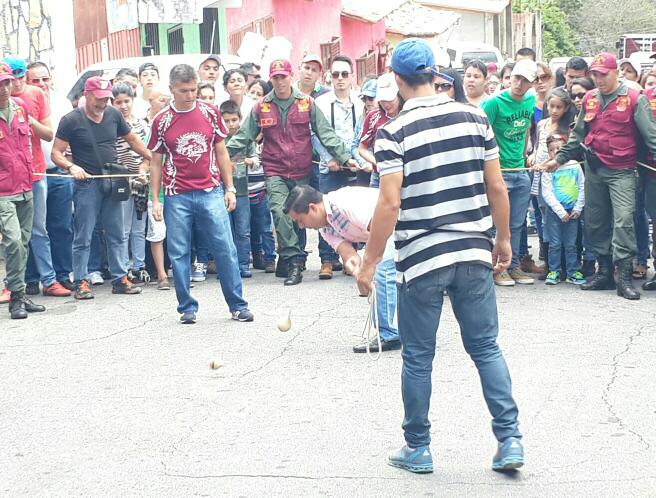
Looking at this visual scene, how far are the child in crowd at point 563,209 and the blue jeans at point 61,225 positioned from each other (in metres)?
4.39

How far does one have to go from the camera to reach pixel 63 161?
10.5m

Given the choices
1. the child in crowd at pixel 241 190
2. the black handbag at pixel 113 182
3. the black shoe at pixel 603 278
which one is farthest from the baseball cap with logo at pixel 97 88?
the black shoe at pixel 603 278

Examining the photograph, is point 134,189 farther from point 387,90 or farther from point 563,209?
point 563,209

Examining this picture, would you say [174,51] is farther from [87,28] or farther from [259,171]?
[259,171]

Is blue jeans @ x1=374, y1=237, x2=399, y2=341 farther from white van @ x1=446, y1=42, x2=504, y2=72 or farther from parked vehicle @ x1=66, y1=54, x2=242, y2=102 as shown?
white van @ x1=446, y1=42, x2=504, y2=72

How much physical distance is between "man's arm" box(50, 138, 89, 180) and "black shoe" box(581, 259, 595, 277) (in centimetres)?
453

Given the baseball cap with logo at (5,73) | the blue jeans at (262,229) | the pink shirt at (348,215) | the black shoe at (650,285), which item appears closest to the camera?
the pink shirt at (348,215)

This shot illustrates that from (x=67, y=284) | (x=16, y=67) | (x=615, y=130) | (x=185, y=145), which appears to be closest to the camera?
(x=185, y=145)

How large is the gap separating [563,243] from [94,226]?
4.25 meters

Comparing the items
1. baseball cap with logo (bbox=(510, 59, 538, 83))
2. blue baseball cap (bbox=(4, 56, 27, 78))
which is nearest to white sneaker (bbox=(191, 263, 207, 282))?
blue baseball cap (bbox=(4, 56, 27, 78))

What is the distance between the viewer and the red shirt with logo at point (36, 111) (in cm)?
1075

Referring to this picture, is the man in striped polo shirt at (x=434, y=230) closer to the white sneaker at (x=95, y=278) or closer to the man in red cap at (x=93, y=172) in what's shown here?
the man in red cap at (x=93, y=172)

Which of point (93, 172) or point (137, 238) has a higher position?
point (93, 172)

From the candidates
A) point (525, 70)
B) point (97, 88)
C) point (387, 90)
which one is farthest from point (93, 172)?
point (525, 70)
